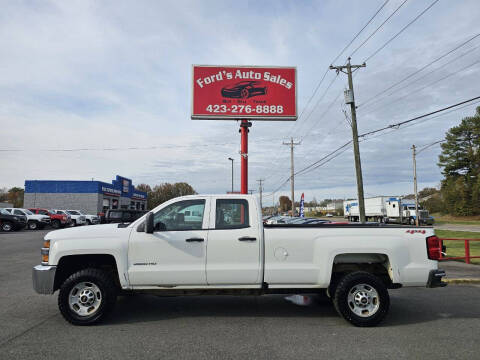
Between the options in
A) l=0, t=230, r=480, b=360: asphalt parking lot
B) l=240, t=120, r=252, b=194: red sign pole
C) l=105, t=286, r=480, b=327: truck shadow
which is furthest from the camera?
l=240, t=120, r=252, b=194: red sign pole

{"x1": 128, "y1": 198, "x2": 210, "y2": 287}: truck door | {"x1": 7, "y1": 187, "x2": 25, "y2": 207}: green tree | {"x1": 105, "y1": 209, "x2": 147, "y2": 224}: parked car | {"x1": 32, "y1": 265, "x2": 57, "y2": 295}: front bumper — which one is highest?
{"x1": 7, "y1": 187, "x2": 25, "y2": 207}: green tree

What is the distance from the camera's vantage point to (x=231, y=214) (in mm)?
5512

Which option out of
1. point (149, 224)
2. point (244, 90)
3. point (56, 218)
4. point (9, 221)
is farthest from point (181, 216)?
point (56, 218)

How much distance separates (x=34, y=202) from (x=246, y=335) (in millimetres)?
52304

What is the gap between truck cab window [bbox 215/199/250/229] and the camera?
5402mm

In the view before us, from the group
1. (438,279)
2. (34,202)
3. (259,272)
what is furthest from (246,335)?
(34,202)

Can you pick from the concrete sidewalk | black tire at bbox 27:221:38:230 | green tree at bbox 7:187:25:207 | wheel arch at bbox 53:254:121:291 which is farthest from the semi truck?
green tree at bbox 7:187:25:207

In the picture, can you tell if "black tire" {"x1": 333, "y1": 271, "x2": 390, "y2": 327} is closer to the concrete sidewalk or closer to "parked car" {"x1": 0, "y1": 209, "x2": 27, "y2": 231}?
the concrete sidewalk

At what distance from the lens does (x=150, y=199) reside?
99.1 m

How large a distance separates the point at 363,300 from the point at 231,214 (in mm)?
2342

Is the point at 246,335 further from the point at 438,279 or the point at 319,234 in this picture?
the point at 438,279

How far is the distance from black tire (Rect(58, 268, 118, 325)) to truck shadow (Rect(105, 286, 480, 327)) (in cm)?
24

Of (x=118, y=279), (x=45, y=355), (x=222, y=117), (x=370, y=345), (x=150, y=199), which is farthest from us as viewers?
(x=150, y=199)

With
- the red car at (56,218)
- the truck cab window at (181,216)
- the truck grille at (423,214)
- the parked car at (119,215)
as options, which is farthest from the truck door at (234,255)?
the truck grille at (423,214)
